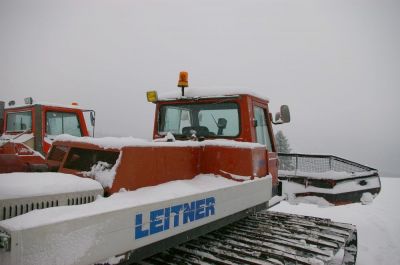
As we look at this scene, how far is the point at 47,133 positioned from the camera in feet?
22.3

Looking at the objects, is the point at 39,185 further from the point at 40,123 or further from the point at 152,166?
the point at 40,123

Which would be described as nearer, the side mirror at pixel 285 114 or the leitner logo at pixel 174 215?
the leitner logo at pixel 174 215

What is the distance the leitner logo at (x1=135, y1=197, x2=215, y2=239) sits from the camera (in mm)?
2010

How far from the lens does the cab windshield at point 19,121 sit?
274 inches

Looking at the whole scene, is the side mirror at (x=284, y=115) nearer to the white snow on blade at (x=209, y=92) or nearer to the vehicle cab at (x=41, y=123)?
the white snow on blade at (x=209, y=92)

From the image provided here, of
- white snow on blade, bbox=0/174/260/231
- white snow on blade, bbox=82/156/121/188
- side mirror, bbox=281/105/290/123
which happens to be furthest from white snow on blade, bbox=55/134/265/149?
side mirror, bbox=281/105/290/123

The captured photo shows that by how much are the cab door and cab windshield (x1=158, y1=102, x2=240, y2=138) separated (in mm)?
324

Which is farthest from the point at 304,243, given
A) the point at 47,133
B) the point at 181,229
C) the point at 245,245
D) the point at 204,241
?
the point at 47,133

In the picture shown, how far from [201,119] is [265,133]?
1030 mm

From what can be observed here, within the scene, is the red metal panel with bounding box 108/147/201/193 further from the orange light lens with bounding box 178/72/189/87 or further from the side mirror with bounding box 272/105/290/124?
the side mirror with bounding box 272/105/290/124

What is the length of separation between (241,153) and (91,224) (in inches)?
70.1

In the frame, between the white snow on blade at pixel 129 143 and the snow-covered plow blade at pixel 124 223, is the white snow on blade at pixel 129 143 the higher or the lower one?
the higher one

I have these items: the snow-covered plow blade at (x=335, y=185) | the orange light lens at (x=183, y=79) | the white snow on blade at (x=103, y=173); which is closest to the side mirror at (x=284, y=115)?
the snow-covered plow blade at (x=335, y=185)

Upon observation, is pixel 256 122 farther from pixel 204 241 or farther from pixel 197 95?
pixel 204 241
